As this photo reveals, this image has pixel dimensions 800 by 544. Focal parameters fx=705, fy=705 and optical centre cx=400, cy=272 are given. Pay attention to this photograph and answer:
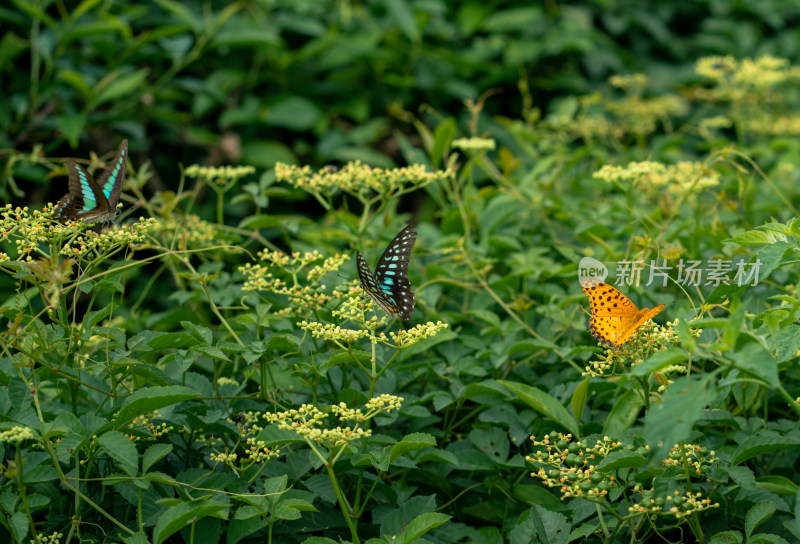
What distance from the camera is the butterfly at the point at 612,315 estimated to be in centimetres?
117

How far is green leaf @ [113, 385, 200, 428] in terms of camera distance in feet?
3.79

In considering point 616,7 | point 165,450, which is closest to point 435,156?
point 165,450

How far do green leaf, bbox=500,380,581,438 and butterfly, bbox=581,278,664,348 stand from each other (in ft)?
0.66

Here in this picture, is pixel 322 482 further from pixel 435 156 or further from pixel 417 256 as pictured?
pixel 435 156

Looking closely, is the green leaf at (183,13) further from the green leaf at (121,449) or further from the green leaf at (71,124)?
the green leaf at (121,449)

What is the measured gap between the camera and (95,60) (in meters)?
3.17

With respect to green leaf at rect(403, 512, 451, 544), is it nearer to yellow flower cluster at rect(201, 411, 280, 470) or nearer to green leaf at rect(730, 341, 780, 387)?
yellow flower cluster at rect(201, 411, 280, 470)

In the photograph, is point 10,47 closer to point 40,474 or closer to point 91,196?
point 91,196

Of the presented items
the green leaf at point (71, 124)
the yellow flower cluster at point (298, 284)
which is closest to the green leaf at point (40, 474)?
the yellow flower cluster at point (298, 284)

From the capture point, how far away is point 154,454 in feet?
3.85

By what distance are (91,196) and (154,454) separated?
22.4 inches

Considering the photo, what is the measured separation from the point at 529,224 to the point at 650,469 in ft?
3.90

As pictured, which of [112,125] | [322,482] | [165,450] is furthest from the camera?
[112,125]

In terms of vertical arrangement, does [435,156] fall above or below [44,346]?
below
